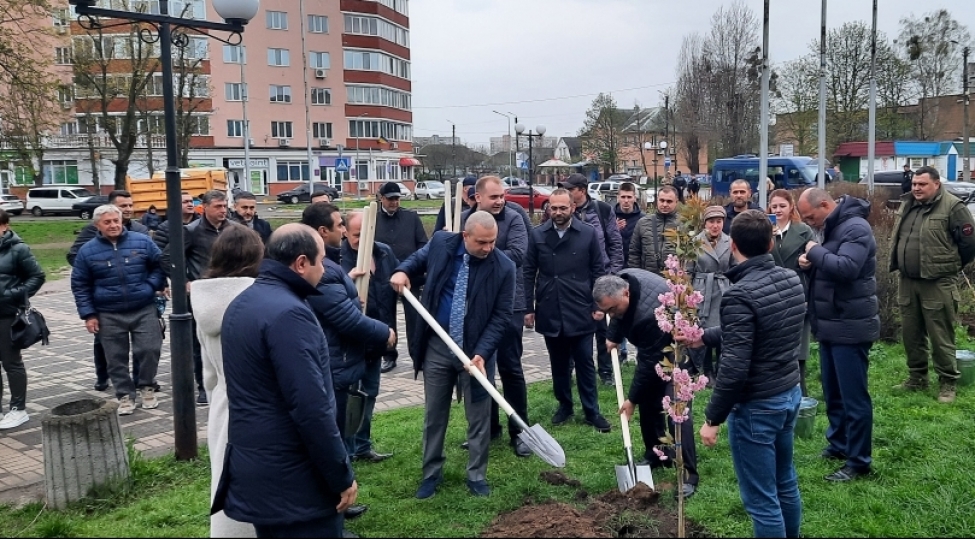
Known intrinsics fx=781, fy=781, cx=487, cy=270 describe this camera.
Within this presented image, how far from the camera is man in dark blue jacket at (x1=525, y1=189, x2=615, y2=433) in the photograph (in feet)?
22.0

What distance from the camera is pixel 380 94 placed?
68.4 metres

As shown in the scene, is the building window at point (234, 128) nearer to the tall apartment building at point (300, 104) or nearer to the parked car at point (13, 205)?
the tall apartment building at point (300, 104)

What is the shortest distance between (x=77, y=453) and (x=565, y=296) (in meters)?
3.84

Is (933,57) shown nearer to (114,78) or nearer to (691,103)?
(691,103)

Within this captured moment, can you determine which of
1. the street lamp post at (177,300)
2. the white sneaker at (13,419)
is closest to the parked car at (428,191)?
the white sneaker at (13,419)

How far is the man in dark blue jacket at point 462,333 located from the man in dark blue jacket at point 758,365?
1722mm

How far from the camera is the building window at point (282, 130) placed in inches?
2490

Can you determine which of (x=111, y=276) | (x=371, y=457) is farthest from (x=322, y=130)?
(x=371, y=457)

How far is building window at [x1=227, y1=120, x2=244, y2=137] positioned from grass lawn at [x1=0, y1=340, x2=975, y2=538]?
59.3 m

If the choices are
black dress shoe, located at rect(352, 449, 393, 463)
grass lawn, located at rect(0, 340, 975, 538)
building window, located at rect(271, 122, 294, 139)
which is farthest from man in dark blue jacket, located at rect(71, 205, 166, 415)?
building window, located at rect(271, 122, 294, 139)

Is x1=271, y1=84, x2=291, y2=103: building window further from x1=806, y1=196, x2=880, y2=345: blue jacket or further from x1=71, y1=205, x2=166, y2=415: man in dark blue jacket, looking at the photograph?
x1=806, y1=196, x2=880, y2=345: blue jacket

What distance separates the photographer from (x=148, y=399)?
294 inches

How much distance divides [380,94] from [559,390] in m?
64.6

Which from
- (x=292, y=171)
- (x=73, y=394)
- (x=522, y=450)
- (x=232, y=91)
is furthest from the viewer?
(x=292, y=171)
